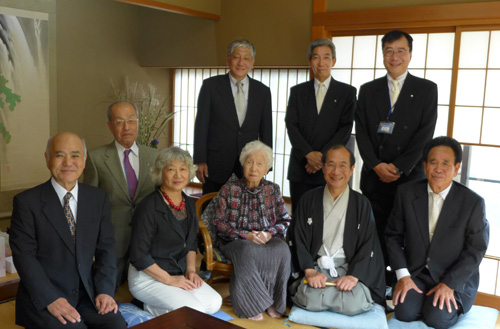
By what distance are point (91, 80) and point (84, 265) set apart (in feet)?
12.9

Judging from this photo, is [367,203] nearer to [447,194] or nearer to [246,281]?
[447,194]

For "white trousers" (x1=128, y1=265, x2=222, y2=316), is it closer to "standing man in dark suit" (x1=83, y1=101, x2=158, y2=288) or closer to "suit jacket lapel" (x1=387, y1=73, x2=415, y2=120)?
"standing man in dark suit" (x1=83, y1=101, x2=158, y2=288)

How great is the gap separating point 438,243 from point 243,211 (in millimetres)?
1217

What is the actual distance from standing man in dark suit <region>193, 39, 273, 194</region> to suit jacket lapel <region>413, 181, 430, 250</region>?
1241 mm

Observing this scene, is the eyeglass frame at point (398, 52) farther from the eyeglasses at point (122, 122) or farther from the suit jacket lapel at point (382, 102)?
the eyeglasses at point (122, 122)

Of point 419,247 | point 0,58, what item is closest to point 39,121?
point 0,58

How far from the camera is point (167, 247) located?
2967 mm

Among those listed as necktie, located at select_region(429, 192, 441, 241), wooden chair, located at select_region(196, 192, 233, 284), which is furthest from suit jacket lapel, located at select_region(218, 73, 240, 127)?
necktie, located at select_region(429, 192, 441, 241)

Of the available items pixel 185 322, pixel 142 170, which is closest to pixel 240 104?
pixel 142 170

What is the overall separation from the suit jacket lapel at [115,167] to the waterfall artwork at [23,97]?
2.11 metres

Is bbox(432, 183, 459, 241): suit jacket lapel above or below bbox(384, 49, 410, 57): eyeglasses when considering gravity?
below

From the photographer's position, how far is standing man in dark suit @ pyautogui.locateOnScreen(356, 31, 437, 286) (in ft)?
10.4

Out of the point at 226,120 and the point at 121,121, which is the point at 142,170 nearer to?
the point at 121,121

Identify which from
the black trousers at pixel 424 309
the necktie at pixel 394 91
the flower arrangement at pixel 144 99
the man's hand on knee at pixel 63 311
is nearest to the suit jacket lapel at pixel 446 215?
the black trousers at pixel 424 309
